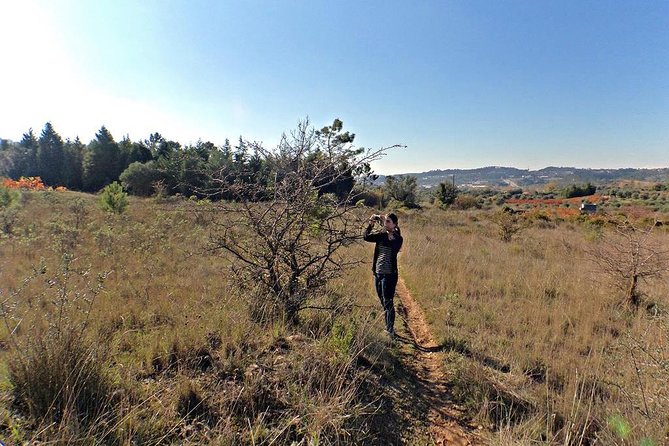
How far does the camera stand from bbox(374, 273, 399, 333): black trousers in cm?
498

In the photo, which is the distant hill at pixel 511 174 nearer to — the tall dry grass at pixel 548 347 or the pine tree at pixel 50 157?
the pine tree at pixel 50 157

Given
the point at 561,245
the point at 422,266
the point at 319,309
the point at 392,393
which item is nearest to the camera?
the point at 392,393

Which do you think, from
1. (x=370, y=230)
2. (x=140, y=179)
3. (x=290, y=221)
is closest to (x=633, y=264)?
(x=370, y=230)

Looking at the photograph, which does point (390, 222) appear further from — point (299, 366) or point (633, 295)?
point (633, 295)

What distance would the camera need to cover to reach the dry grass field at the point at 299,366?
2330mm

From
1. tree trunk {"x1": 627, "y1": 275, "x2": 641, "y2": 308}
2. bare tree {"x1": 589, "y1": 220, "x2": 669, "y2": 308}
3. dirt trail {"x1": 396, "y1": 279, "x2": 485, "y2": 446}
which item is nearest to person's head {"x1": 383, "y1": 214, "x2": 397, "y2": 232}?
dirt trail {"x1": 396, "y1": 279, "x2": 485, "y2": 446}

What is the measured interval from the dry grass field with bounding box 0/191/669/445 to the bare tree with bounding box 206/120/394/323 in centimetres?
40

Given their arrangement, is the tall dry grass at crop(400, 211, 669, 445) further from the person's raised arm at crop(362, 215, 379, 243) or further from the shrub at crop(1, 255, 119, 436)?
the shrub at crop(1, 255, 119, 436)

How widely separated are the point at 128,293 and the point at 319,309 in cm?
372

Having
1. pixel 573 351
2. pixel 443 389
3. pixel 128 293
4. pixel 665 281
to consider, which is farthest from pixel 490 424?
pixel 665 281

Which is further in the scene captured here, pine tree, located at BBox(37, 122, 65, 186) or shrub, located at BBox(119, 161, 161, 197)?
pine tree, located at BBox(37, 122, 65, 186)

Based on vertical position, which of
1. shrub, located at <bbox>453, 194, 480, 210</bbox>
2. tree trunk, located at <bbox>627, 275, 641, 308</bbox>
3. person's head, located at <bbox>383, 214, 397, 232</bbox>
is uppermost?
person's head, located at <bbox>383, 214, 397, 232</bbox>

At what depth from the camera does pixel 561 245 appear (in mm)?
13664

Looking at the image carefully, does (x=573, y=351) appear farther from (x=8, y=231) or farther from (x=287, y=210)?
(x=8, y=231)
